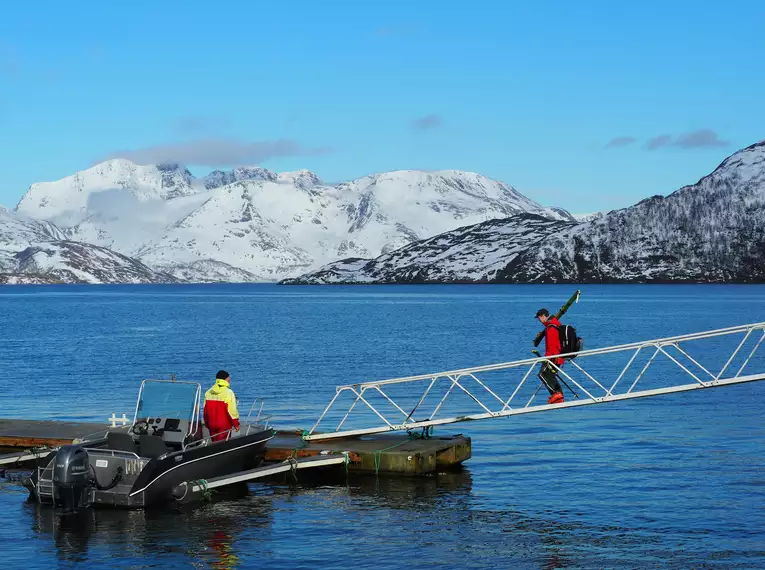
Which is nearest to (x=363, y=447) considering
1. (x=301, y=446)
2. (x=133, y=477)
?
(x=301, y=446)

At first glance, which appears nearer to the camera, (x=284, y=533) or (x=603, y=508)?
(x=284, y=533)

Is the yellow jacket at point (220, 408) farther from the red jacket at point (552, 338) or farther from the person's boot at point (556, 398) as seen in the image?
the person's boot at point (556, 398)

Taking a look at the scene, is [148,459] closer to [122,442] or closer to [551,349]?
[122,442]

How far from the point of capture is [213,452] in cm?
3131

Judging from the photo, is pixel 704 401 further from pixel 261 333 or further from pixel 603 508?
pixel 261 333

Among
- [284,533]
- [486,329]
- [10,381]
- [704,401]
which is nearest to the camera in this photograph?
[284,533]

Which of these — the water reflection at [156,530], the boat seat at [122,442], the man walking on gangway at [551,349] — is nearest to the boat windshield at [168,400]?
the boat seat at [122,442]

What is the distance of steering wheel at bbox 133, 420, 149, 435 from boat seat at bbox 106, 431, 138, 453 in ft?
4.12

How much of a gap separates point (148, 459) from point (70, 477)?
7.10 ft

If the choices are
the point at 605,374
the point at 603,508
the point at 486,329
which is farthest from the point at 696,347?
the point at 603,508

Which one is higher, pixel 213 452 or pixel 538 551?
pixel 213 452

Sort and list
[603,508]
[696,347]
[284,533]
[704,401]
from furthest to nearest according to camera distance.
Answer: [696,347]
[704,401]
[603,508]
[284,533]

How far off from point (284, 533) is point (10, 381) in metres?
46.0

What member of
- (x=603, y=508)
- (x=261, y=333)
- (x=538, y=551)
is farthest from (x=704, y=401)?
(x=261, y=333)
